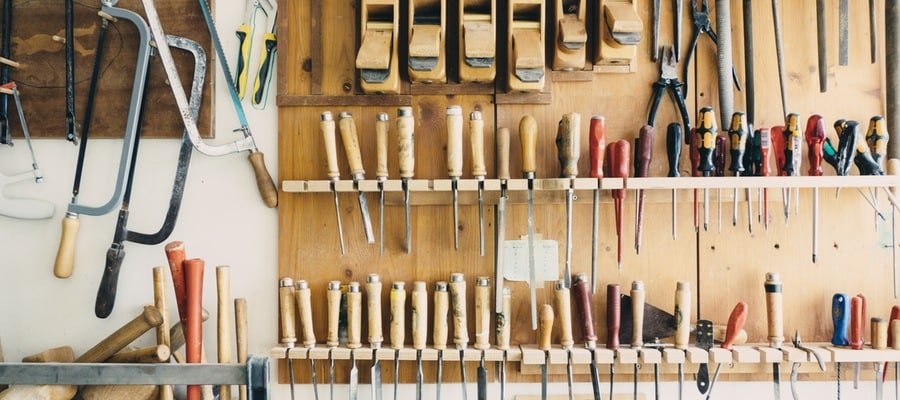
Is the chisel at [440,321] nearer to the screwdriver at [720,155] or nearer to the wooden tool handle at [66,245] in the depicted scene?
the screwdriver at [720,155]

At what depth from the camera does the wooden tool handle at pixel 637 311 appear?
177cm

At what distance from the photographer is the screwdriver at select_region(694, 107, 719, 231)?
172 cm

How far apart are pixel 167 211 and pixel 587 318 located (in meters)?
1.33

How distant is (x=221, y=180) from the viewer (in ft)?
6.27

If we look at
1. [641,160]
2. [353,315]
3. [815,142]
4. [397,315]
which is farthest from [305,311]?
[815,142]

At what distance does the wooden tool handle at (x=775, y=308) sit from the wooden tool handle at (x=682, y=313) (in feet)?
0.75

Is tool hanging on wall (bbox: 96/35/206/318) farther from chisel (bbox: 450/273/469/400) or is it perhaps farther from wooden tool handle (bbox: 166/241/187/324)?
chisel (bbox: 450/273/469/400)

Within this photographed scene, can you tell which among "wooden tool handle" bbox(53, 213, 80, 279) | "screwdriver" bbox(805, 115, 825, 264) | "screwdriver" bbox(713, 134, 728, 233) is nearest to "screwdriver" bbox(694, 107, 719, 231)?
"screwdriver" bbox(713, 134, 728, 233)

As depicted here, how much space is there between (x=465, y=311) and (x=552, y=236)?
36cm

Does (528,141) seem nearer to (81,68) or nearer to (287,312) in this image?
(287,312)

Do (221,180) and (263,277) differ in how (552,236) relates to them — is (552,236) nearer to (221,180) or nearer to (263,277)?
(263,277)

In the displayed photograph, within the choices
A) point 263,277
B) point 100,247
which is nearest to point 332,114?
point 263,277

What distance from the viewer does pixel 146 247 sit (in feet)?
6.31

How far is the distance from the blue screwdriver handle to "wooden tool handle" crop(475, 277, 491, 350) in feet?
3.35
